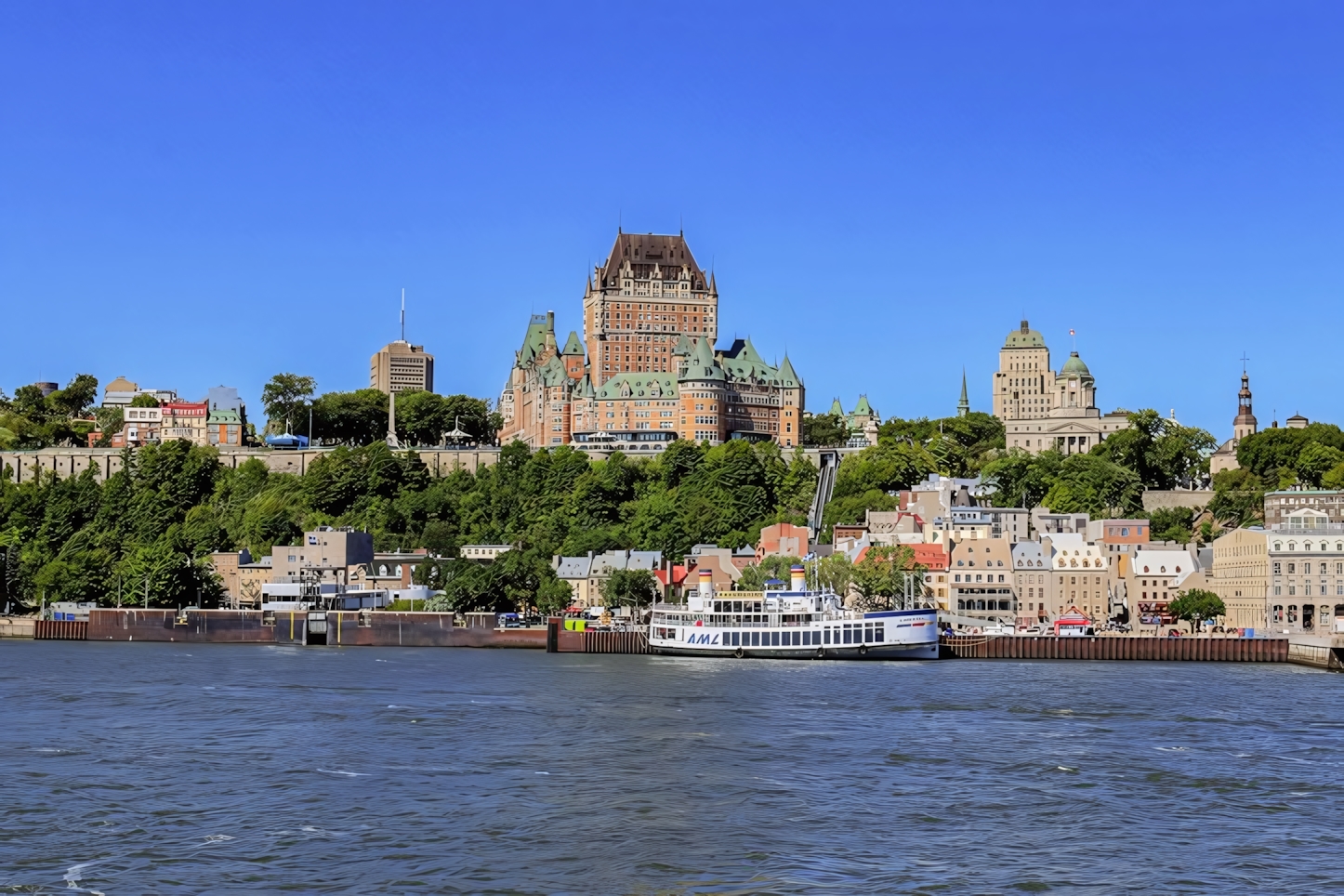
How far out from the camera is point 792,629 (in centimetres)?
11056

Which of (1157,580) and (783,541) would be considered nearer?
(1157,580)

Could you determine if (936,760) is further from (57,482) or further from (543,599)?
(57,482)

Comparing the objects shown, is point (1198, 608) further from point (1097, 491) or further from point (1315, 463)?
point (1315, 463)

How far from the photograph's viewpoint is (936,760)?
5844 cm

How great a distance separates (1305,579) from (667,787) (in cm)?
8289

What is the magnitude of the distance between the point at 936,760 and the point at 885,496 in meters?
109

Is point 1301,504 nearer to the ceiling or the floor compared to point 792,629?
nearer to the ceiling

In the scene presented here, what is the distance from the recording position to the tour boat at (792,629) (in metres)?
109

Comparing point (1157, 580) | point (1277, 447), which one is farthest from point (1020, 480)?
point (1157, 580)

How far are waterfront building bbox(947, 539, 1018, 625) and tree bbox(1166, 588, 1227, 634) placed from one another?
37.7ft

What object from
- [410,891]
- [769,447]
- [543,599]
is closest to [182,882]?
[410,891]

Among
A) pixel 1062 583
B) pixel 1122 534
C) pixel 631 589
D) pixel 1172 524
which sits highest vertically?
pixel 1172 524

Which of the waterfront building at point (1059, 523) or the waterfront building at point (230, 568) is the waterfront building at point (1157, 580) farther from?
the waterfront building at point (230, 568)

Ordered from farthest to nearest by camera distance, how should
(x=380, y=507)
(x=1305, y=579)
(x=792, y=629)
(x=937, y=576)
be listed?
(x=380, y=507), (x=937, y=576), (x=1305, y=579), (x=792, y=629)
